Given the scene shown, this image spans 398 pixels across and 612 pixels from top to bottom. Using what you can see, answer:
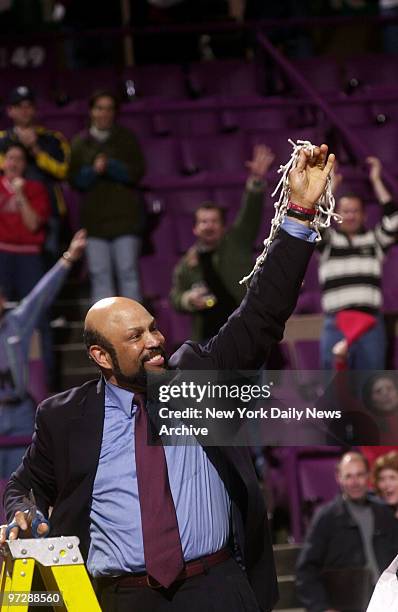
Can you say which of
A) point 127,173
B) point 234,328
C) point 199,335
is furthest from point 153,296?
point 234,328

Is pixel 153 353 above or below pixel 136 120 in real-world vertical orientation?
below

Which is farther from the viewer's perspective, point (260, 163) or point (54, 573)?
point (260, 163)

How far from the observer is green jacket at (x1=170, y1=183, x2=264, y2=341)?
271 inches

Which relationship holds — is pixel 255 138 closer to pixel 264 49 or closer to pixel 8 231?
pixel 264 49

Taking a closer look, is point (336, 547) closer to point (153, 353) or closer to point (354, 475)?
point (354, 475)

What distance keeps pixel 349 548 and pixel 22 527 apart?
3.11m

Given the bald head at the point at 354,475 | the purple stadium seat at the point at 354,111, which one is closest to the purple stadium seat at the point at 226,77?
the purple stadium seat at the point at 354,111

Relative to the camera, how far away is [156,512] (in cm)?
329

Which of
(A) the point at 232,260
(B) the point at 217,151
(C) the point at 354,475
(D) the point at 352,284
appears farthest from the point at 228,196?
(C) the point at 354,475

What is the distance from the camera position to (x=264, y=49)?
33.3 ft

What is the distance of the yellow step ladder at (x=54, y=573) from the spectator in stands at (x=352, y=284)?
3946mm

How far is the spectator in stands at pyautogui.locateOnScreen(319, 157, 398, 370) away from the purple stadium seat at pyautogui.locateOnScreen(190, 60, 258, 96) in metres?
3.44

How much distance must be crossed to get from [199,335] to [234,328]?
11.8 feet

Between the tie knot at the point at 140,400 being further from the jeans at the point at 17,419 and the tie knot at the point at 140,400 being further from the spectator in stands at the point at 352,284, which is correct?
the spectator in stands at the point at 352,284
